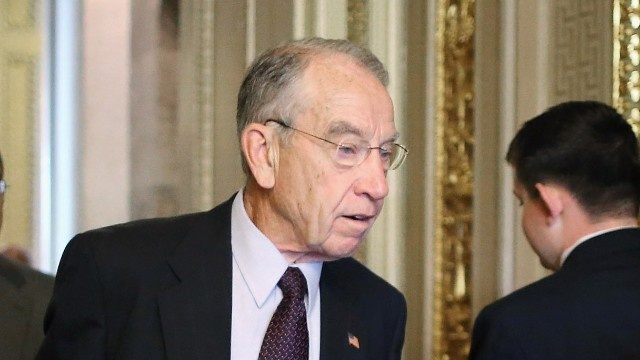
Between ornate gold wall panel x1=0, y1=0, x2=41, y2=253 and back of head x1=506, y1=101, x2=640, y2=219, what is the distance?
225cm

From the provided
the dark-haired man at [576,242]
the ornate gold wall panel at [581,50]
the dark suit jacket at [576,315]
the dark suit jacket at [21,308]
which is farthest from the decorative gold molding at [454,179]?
the dark suit jacket at [21,308]

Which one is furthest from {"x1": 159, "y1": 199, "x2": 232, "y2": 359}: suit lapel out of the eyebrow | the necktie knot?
the eyebrow

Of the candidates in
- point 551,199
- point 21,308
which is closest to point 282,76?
point 551,199

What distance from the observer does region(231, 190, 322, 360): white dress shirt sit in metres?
2.16

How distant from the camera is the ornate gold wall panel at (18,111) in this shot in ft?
13.7

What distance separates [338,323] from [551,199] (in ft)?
2.24

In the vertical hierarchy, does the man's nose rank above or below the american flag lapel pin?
above

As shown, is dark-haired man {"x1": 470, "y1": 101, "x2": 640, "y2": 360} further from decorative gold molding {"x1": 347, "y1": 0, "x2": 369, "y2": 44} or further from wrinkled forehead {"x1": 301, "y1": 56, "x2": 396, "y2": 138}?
decorative gold molding {"x1": 347, "y1": 0, "x2": 369, "y2": 44}

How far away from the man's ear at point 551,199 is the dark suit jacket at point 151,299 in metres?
0.63

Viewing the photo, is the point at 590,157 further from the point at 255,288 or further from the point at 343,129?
the point at 255,288

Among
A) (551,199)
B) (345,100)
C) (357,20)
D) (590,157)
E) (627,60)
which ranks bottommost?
(551,199)

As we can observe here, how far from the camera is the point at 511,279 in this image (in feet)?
11.6

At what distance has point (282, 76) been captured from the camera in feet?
7.29

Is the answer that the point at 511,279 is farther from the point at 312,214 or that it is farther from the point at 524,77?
the point at 312,214
